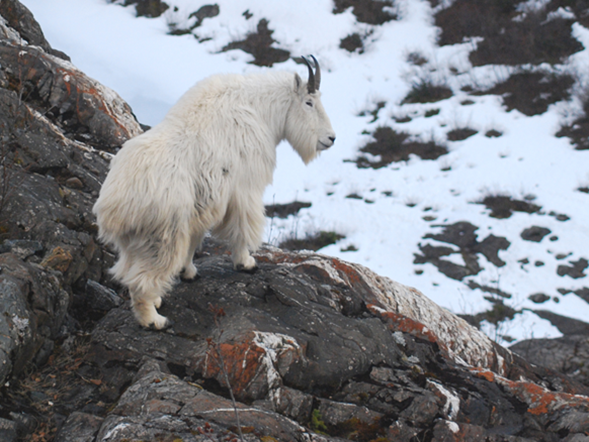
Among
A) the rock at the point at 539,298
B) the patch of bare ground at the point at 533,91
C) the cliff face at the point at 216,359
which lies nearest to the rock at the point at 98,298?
the cliff face at the point at 216,359

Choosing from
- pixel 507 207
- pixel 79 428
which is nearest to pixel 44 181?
pixel 79 428

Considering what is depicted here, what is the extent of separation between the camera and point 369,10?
20391mm

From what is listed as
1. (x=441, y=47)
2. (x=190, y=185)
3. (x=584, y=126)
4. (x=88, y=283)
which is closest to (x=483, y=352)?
(x=190, y=185)

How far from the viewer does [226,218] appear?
447 cm

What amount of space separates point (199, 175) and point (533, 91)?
14.6 metres

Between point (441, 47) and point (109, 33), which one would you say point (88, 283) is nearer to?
point (109, 33)

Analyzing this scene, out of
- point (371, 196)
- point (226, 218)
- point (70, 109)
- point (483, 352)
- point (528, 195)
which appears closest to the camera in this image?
point (226, 218)

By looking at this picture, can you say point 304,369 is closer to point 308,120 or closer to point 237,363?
point 237,363

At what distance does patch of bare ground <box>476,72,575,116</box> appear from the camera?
1522cm

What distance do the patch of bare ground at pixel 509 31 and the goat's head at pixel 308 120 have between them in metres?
14.4

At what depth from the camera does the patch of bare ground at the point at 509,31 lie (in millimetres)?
16734

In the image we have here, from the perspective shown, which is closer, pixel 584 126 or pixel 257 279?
pixel 257 279

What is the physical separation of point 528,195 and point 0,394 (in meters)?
12.0

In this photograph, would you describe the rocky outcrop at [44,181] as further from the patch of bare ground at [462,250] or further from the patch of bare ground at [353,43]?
the patch of bare ground at [353,43]
